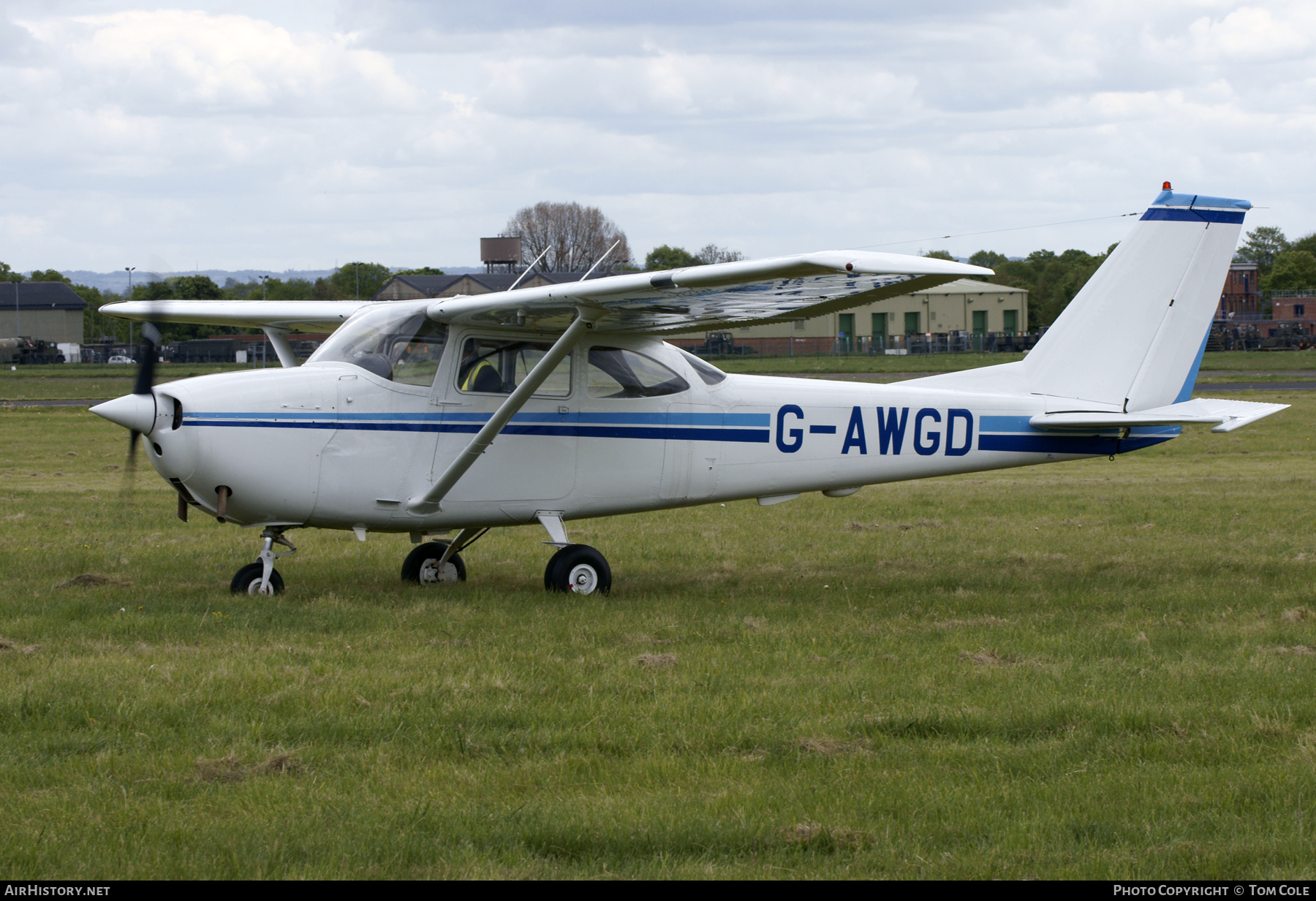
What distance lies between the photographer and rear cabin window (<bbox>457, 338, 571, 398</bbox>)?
9.37 meters

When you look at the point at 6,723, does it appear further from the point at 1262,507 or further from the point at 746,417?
the point at 1262,507

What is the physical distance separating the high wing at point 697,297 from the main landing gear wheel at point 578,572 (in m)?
1.82

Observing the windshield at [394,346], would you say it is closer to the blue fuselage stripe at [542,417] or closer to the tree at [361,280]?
the blue fuselage stripe at [542,417]

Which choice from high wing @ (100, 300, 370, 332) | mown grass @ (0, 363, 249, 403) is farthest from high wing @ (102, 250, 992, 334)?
mown grass @ (0, 363, 249, 403)

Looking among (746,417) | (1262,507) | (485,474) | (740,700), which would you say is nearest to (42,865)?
(740,700)

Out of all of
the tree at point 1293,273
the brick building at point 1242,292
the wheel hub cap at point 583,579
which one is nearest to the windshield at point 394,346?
the wheel hub cap at point 583,579

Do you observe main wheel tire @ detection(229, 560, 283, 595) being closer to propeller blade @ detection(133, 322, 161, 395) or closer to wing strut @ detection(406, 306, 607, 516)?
wing strut @ detection(406, 306, 607, 516)

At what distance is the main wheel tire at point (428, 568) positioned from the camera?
10105 millimetres

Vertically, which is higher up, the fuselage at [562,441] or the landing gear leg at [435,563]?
the fuselage at [562,441]

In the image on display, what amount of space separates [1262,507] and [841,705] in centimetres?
983

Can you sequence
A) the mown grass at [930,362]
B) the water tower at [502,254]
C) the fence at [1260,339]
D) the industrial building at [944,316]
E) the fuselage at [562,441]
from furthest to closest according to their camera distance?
the water tower at [502,254] → the industrial building at [944,316] → the fence at [1260,339] → the mown grass at [930,362] → the fuselage at [562,441]

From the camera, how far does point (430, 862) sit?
4.08 m

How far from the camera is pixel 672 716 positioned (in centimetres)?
579

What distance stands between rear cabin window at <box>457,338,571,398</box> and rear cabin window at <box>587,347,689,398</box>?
239 mm
